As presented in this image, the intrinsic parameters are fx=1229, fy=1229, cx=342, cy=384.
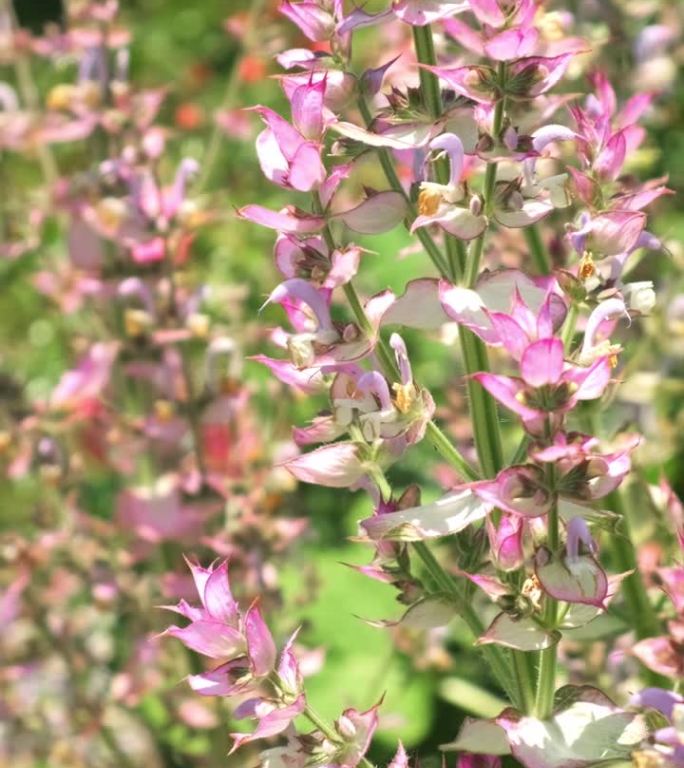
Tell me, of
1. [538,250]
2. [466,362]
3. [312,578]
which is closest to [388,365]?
[466,362]

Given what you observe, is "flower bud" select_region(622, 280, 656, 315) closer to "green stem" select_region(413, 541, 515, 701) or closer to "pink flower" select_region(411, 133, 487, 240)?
"pink flower" select_region(411, 133, 487, 240)

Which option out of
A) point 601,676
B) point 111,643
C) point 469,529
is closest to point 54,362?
point 111,643

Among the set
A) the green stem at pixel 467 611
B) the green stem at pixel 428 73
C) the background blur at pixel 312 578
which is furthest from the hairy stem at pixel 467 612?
the background blur at pixel 312 578

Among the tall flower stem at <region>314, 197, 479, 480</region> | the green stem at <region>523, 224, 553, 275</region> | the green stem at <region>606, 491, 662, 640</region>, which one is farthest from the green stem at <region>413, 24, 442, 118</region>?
the green stem at <region>606, 491, 662, 640</region>

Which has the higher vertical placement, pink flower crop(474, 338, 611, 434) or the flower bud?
pink flower crop(474, 338, 611, 434)

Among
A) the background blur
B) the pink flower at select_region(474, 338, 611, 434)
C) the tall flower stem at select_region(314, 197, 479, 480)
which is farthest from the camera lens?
the background blur

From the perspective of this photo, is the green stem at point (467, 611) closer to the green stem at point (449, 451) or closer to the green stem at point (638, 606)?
the green stem at point (449, 451)
